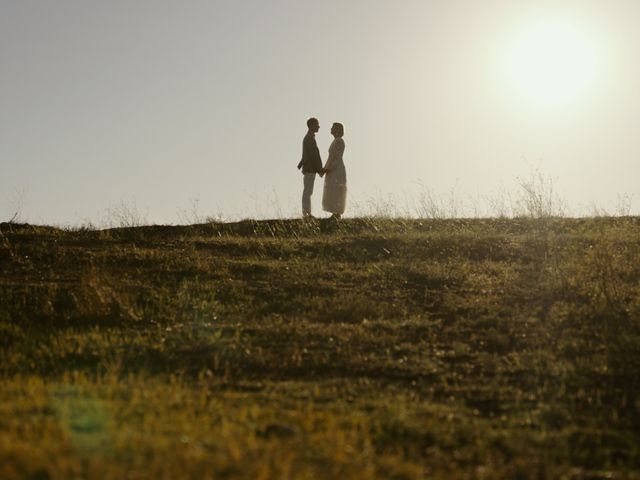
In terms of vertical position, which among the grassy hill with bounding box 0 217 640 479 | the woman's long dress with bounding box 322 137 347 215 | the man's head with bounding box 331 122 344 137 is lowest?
the grassy hill with bounding box 0 217 640 479

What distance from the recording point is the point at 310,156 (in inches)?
726

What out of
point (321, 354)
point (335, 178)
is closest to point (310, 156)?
point (335, 178)

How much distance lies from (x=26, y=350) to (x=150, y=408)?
125 inches

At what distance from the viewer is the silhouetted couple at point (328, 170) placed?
18.4 m

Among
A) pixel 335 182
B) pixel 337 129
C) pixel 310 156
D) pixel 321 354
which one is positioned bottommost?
pixel 321 354

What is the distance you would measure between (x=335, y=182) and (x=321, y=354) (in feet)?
33.3

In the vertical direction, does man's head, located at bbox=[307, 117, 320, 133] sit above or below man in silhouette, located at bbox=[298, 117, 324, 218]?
above

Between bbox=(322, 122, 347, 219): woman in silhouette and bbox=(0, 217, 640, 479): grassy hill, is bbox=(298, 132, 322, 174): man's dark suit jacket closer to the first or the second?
bbox=(322, 122, 347, 219): woman in silhouette

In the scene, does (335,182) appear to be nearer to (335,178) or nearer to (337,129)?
(335,178)

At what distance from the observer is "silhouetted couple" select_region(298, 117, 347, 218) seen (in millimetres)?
18438

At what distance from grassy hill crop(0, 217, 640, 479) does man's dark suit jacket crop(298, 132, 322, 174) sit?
2.48 metres

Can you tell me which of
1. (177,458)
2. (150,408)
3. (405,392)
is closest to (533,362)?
(405,392)

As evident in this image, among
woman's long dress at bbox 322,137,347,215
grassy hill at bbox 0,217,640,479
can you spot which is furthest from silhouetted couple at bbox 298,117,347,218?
grassy hill at bbox 0,217,640,479

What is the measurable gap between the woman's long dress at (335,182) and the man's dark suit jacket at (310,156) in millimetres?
234
